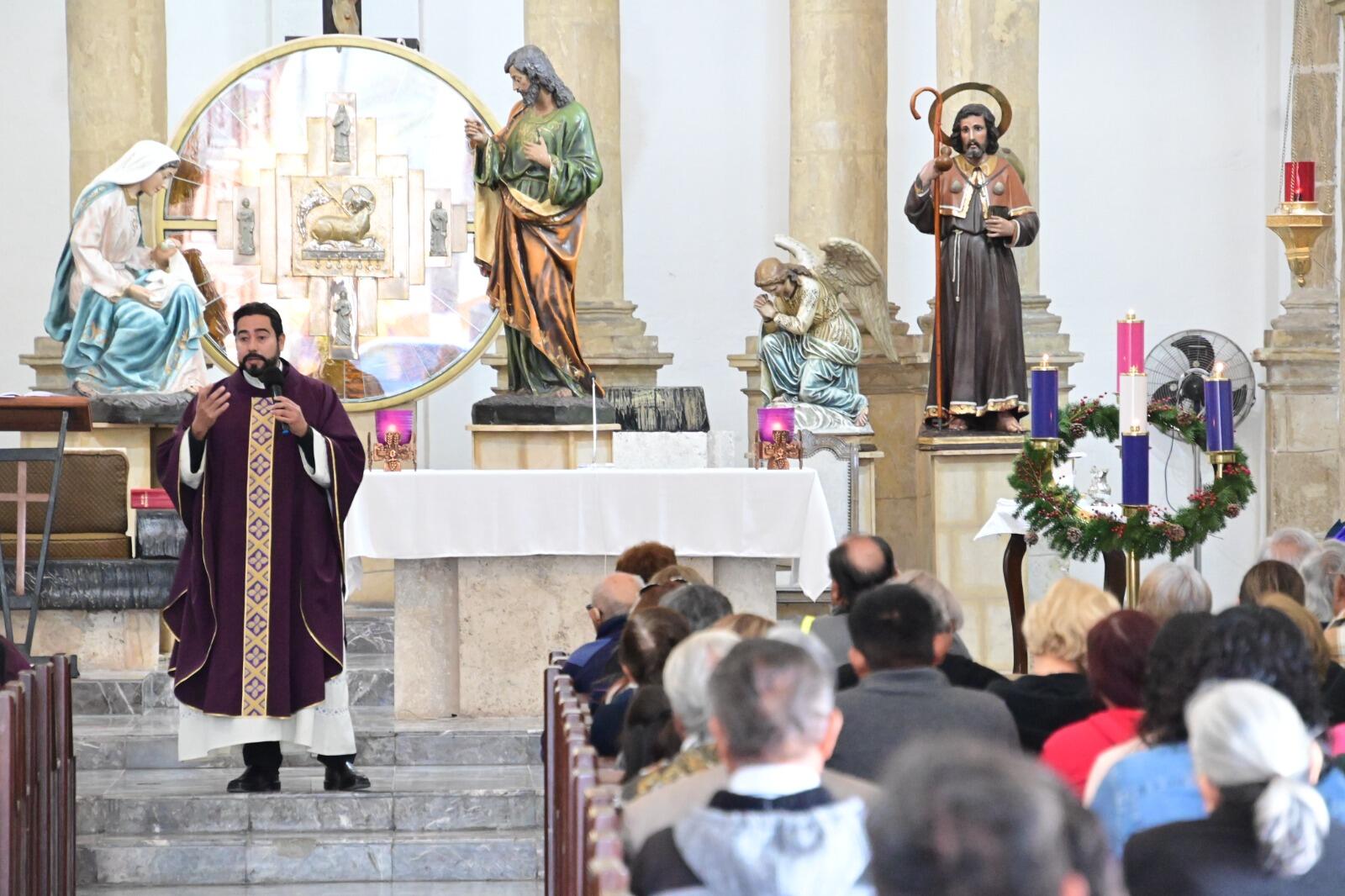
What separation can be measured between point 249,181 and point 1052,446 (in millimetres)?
5574

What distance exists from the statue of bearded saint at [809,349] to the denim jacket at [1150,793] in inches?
324

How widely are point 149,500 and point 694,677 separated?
6.13m

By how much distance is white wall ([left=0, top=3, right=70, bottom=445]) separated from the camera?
14656mm

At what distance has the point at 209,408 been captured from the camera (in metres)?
6.96

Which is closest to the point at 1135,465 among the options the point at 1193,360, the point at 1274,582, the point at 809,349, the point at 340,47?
the point at 1274,582

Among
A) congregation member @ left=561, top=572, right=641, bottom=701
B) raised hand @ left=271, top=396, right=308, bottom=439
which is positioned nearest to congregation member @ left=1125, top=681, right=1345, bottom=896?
congregation member @ left=561, top=572, right=641, bottom=701

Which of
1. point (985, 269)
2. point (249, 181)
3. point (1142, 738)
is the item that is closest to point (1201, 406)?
point (985, 269)

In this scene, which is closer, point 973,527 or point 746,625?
point 746,625

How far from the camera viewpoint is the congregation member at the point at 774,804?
272cm

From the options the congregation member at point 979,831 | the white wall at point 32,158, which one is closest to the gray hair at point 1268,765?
the congregation member at point 979,831

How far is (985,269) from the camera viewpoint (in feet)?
33.4

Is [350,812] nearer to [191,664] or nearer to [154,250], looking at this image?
[191,664]

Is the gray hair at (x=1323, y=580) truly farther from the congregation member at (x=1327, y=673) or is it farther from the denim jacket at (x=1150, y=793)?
the denim jacket at (x=1150, y=793)

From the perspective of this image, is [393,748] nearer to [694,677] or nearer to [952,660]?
[952,660]
